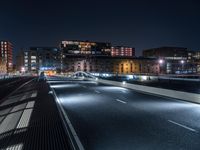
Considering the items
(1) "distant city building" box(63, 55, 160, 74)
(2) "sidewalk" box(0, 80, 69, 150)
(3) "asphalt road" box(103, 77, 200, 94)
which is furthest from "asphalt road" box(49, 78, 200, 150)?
(1) "distant city building" box(63, 55, 160, 74)

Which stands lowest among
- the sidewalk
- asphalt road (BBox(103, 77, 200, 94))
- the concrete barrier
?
asphalt road (BBox(103, 77, 200, 94))

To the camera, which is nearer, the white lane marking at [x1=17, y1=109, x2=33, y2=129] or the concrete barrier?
the white lane marking at [x1=17, y1=109, x2=33, y2=129]

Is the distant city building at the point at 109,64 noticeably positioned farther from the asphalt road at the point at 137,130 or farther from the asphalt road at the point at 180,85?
the asphalt road at the point at 137,130

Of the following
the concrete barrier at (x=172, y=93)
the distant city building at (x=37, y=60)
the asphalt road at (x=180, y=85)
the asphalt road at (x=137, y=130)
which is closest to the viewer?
the asphalt road at (x=137, y=130)

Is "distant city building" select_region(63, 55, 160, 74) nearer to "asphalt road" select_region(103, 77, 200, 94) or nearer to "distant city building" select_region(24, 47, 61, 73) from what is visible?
"distant city building" select_region(24, 47, 61, 73)

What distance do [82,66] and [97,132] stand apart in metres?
158

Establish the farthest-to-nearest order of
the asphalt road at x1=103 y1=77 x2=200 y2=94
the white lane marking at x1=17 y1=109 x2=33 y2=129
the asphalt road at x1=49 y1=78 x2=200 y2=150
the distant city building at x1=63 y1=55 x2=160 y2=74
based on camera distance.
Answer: the distant city building at x1=63 y1=55 x2=160 y2=74 → the asphalt road at x1=103 y1=77 x2=200 y2=94 → the white lane marking at x1=17 y1=109 x2=33 y2=129 → the asphalt road at x1=49 y1=78 x2=200 y2=150

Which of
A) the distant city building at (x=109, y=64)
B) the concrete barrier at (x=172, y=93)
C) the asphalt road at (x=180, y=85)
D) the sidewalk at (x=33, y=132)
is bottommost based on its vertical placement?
the asphalt road at (x=180, y=85)

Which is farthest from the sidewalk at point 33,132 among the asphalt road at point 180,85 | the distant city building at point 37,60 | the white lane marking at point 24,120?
the distant city building at point 37,60

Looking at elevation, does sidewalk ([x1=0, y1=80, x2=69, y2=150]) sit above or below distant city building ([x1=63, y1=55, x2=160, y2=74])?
below

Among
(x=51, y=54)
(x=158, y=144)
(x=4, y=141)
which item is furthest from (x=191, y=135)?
(x=51, y=54)

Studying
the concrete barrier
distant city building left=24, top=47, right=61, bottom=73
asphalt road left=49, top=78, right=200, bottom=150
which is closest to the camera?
asphalt road left=49, top=78, right=200, bottom=150

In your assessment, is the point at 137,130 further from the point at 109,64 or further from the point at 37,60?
the point at 37,60

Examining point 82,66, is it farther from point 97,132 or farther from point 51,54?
point 97,132
